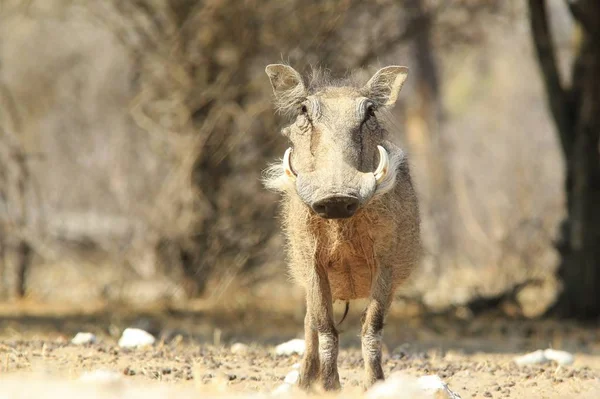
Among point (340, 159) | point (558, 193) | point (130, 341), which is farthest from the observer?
point (558, 193)

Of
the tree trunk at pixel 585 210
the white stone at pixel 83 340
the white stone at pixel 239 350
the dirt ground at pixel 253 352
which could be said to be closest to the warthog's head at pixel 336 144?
the dirt ground at pixel 253 352

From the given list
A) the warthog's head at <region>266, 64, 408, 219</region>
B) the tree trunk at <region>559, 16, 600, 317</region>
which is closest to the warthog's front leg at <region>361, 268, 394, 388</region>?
the warthog's head at <region>266, 64, 408, 219</region>

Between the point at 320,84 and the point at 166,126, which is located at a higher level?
the point at 166,126

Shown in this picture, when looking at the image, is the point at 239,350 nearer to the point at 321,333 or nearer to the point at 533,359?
the point at 321,333

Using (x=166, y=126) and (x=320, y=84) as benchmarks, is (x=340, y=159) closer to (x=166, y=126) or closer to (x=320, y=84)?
(x=320, y=84)

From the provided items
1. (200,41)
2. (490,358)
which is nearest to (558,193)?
(200,41)

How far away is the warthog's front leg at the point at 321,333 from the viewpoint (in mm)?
4895

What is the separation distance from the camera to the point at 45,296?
10.8 metres

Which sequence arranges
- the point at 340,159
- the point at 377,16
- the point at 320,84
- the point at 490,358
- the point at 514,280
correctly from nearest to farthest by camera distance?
the point at 340,159, the point at 320,84, the point at 490,358, the point at 377,16, the point at 514,280

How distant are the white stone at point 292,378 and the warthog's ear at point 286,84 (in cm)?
140

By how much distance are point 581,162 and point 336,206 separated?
5883 mm

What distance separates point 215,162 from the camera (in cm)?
1001

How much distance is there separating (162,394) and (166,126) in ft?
22.6

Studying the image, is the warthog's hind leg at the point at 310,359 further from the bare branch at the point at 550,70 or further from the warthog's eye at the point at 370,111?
the bare branch at the point at 550,70
